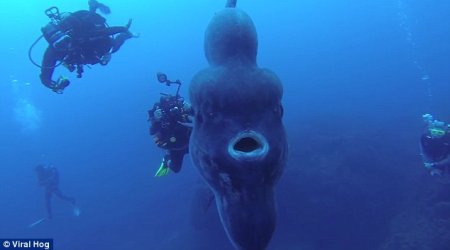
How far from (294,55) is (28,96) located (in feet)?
185

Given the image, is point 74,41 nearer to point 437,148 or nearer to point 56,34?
point 56,34

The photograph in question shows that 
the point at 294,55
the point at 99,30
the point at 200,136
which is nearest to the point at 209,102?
the point at 200,136

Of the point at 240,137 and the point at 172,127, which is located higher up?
the point at 240,137

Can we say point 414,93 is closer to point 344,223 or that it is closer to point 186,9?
point 344,223

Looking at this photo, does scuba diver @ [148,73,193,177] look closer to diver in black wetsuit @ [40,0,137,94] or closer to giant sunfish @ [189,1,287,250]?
diver in black wetsuit @ [40,0,137,94]

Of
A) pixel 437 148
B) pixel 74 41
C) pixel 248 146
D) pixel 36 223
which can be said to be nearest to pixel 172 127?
pixel 74 41

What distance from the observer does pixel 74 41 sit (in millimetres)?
9375

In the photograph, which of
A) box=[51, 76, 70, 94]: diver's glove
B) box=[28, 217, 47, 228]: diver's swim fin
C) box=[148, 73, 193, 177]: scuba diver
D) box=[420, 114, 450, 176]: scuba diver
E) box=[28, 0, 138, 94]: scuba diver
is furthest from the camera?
box=[28, 217, 47, 228]: diver's swim fin

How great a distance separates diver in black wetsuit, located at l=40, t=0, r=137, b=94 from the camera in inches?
369

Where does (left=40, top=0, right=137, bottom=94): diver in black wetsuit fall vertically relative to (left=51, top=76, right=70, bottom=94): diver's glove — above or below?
above

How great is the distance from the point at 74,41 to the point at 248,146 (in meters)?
7.30

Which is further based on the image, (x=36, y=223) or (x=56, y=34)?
(x=36, y=223)

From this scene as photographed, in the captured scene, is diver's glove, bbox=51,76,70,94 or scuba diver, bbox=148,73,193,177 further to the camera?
diver's glove, bbox=51,76,70,94

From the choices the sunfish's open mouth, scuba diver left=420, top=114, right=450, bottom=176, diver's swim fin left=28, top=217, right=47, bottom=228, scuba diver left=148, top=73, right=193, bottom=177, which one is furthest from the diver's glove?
diver's swim fin left=28, top=217, right=47, bottom=228
